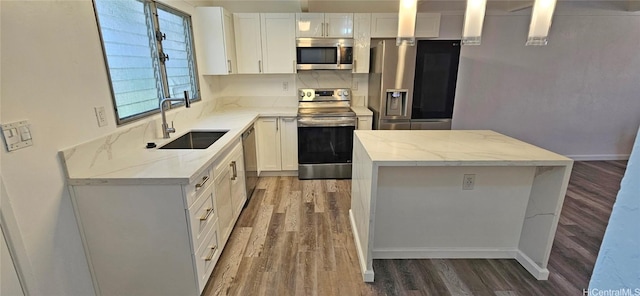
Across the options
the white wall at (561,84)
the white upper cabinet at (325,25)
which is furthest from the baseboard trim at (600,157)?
the white upper cabinet at (325,25)

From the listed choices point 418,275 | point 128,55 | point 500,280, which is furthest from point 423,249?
point 128,55

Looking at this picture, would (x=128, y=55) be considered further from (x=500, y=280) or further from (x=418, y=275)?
(x=500, y=280)

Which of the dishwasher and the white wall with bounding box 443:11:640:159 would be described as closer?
the dishwasher

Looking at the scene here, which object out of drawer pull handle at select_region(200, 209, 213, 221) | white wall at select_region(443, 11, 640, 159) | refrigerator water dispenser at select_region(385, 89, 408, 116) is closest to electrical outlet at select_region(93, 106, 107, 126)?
drawer pull handle at select_region(200, 209, 213, 221)

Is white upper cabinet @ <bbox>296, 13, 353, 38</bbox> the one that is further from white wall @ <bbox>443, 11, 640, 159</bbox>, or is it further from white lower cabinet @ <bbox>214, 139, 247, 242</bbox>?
white lower cabinet @ <bbox>214, 139, 247, 242</bbox>

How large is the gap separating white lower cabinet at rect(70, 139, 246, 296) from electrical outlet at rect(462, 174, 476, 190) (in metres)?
1.67

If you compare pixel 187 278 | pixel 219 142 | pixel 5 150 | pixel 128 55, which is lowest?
pixel 187 278

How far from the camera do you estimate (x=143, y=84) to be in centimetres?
227

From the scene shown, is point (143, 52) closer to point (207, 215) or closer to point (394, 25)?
point (207, 215)

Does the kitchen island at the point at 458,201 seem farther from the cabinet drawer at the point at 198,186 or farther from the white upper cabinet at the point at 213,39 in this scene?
the white upper cabinet at the point at 213,39

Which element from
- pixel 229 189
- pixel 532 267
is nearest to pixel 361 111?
pixel 229 189

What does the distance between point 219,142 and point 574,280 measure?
2.58m

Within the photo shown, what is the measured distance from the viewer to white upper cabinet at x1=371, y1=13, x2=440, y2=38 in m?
3.49

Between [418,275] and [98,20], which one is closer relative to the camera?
[98,20]
